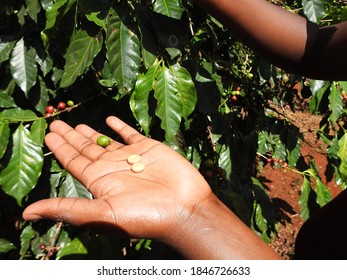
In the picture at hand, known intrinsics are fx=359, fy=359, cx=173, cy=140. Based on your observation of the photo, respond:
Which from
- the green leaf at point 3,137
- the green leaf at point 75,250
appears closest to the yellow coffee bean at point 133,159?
the green leaf at point 75,250

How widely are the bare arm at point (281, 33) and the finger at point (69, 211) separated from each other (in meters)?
0.81

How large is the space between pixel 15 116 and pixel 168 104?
0.71 m

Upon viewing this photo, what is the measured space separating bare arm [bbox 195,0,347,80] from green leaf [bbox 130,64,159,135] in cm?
37

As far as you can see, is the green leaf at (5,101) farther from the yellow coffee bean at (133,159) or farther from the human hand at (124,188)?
the yellow coffee bean at (133,159)

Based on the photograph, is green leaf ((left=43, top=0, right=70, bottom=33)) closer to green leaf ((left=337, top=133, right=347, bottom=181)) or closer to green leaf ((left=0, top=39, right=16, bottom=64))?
green leaf ((left=0, top=39, right=16, bottom=64))

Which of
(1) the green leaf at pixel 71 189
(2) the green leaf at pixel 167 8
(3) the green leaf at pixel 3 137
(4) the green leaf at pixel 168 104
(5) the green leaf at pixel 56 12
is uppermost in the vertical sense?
(2) the green leaf at pixel 167 8

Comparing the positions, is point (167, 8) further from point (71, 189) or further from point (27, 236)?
point (27, 236)

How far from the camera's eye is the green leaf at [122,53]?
148 centimetres

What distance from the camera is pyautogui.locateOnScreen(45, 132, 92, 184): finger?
1.33 meters

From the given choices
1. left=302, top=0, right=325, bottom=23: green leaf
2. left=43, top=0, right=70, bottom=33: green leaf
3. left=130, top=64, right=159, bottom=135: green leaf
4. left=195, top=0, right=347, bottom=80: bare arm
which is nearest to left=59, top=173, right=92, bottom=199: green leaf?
left=130, top=64, right=159, bottom=135: green leaf

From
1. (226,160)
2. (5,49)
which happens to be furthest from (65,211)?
(226,160)

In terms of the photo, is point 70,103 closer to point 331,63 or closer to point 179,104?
point 179,104

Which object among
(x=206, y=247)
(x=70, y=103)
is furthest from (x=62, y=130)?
(x=206, y=247)

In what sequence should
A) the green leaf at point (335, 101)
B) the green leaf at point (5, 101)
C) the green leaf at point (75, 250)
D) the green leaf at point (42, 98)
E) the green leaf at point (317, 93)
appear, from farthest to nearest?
the green leaf at point (335, 101), the green leaf at point (317, 93), the green leaf at point (42, 98), the green leaf at point (5, 101), the green leaf at point (75, 250)
